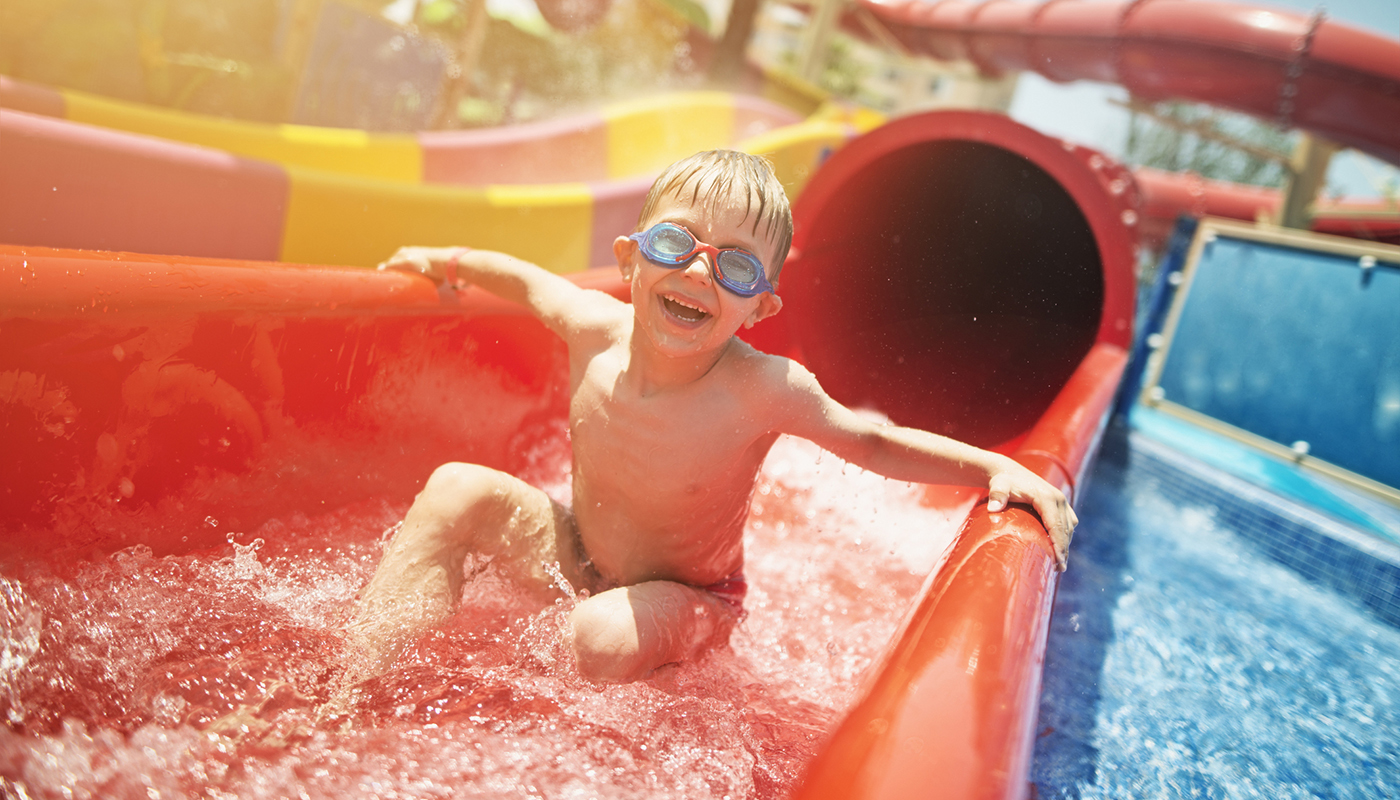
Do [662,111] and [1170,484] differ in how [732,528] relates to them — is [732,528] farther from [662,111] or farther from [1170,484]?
[662,111]

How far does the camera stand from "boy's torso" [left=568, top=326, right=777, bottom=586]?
1.42 meters

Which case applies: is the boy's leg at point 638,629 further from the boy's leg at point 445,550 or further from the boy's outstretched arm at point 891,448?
the boy's outstretched arm at point 891,448

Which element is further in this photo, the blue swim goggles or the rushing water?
the blue swim goggles

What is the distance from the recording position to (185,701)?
3.70 ft

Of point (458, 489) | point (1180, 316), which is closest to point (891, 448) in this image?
point (458, 489)

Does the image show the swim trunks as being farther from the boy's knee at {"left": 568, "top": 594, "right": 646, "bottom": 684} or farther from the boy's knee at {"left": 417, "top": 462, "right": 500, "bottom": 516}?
the boy's knee at {"left": 417, "top": 462, "right": 500, "bottom": 516}

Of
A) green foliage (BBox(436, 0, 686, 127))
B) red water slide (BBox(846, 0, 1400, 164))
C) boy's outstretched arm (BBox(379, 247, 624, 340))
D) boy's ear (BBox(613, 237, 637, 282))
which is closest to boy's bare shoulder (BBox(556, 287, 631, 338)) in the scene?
boy's outstretched arm (BBox(379, 247, 624, 340))

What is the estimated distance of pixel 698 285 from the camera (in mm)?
1274

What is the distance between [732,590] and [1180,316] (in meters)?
3.79

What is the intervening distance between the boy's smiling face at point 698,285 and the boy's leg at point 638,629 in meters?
0.40

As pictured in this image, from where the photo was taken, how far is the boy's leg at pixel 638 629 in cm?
130

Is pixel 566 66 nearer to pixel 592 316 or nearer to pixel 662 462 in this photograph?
pixel 592 316

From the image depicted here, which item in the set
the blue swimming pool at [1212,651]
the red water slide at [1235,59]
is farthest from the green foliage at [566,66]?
the blue swimming pool at [1212,651]

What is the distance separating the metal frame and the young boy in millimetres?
3342
